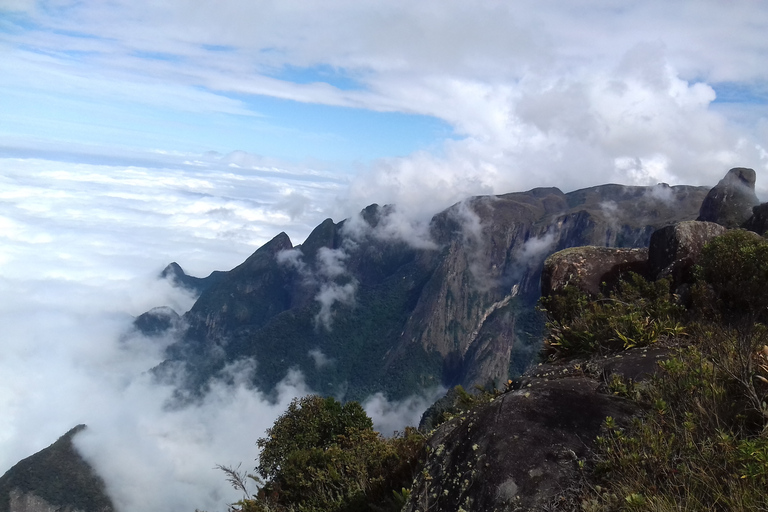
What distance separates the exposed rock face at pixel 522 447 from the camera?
18.7 ft

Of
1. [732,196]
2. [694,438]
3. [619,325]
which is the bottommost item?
[694,438]

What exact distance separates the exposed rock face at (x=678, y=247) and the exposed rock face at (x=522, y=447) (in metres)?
9.26

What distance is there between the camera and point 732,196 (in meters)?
62.8

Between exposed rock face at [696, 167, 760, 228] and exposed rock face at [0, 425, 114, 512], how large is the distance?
5062 inches

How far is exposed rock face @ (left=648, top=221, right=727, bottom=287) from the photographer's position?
15.5 m

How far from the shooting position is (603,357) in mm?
8719

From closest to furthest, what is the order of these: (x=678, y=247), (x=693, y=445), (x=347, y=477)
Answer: (x=693, y=445)
(x=347, y=477)
(x=678, y=247)

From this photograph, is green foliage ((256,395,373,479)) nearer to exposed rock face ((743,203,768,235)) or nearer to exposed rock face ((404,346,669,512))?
exposed rock face ((404,346,669,512))

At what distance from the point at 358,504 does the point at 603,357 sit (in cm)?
525

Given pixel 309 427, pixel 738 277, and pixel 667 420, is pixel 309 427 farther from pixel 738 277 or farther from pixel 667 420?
pixel 667 420

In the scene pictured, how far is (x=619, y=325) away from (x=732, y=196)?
66279mm

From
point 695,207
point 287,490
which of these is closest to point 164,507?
point 287,490

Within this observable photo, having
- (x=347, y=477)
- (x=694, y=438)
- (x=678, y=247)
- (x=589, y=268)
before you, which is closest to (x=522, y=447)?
(x=694, y=438)

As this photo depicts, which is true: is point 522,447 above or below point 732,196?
below
